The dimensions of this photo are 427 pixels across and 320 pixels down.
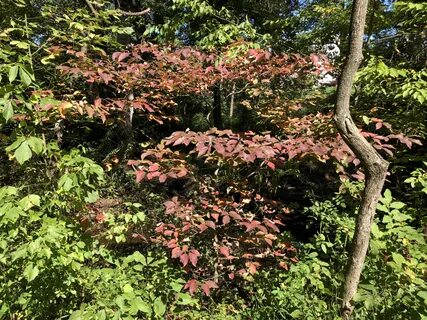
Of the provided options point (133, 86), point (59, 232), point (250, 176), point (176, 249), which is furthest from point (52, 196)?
point (250, 176)

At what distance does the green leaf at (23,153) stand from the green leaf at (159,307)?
1098 millimetres

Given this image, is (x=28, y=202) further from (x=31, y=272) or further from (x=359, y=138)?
(x=359, y=138)

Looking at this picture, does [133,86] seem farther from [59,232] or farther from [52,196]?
[59,232]

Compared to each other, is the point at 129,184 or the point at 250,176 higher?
the point at 250,176

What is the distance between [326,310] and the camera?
242 centimetres

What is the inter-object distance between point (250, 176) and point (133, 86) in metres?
1.48

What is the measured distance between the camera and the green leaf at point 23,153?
1.82 meters

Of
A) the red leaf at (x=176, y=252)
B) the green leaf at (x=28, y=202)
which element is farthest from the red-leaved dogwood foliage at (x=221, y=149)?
the green leaf at (x=28, y=202)

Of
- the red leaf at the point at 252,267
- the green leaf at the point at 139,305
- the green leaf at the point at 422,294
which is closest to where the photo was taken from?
the green leaf at the point at 422,294

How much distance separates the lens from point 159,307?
2.08m

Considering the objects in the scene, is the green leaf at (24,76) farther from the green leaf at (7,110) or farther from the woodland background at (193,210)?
the green leaf at (7,110)

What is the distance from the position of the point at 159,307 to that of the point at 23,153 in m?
1.15

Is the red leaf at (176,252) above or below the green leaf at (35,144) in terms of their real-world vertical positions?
below

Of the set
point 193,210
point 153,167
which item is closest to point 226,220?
point 193,210
